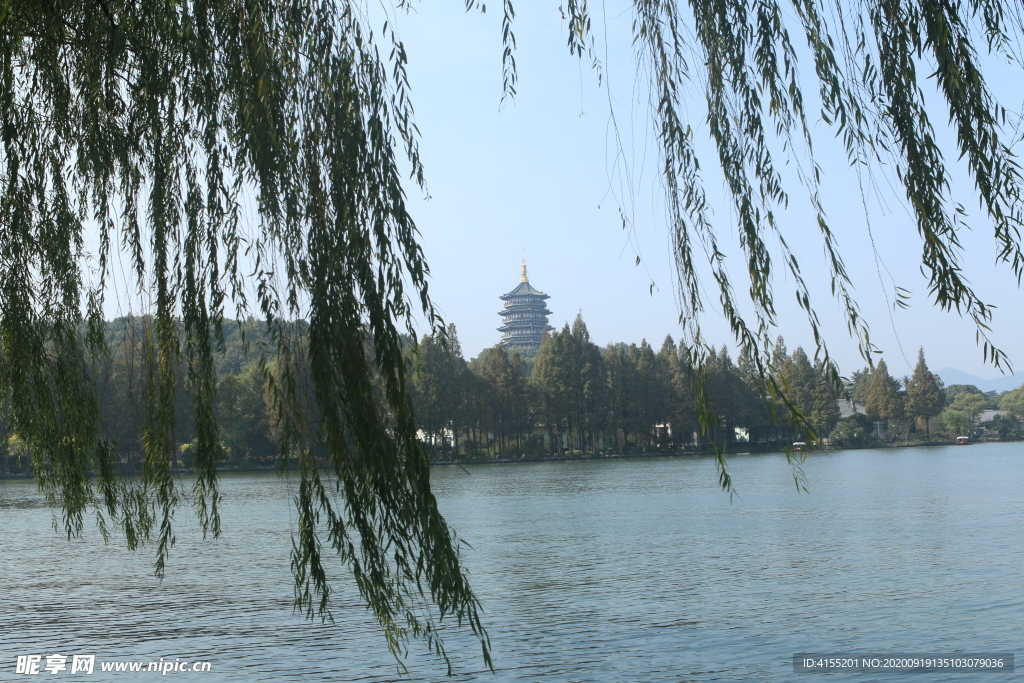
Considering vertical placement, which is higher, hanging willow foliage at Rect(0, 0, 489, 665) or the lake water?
hanging willow foliage at Rect(0, 0, 489, 665)

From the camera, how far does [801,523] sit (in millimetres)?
20703

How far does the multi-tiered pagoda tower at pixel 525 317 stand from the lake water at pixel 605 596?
3985 inches

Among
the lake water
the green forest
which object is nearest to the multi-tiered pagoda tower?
the green forest

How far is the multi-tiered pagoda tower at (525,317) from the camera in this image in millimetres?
125625

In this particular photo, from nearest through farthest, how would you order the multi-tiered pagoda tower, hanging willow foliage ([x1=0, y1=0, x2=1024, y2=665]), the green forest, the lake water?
hanging willow foliage ([x1=0, y1=0, x2=1024, y2=665]) < the lake water < the green forest < the multi-tiered pagoda tower

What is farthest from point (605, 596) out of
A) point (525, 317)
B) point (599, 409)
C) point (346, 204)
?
point (525, 317)

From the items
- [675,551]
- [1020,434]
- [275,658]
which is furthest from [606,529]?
[1020,434]

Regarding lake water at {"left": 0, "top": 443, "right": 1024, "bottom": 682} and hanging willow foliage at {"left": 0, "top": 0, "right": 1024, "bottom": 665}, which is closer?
hanging willow foliage at {"left": 0, "top": 0, "right": 1024, "bottom": 665}

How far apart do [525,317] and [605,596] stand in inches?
4497

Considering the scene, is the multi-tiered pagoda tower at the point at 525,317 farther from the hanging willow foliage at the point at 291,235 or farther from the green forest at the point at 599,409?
the hanging willow foliage at the point at 291,235

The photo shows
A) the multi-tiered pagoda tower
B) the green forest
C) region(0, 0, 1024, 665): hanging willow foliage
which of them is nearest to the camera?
region(0, 0, 1024, 665): hanging willow foliage

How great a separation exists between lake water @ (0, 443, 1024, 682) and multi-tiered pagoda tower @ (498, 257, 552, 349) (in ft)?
332

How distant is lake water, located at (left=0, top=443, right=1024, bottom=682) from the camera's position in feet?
30.5

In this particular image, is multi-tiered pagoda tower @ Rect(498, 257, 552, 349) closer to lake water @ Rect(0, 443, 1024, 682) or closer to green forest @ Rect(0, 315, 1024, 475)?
green forest @ Rect(0, 315, 1024, 475)
